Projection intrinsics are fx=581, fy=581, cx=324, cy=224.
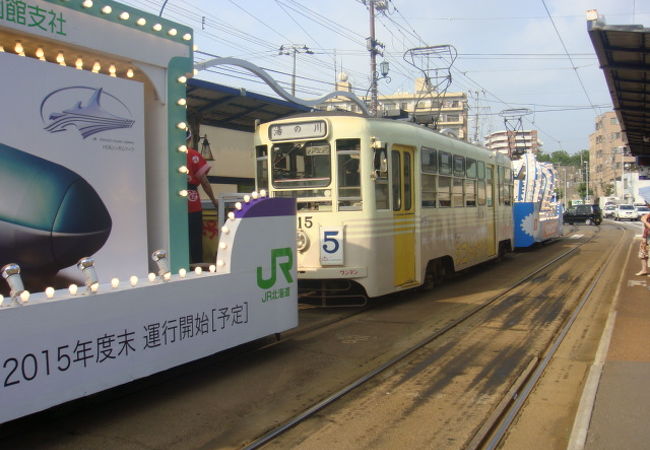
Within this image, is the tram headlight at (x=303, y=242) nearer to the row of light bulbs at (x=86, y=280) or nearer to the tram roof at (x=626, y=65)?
the row of light bulbs at (x=86, y=280)

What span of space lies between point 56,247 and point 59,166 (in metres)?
0.67

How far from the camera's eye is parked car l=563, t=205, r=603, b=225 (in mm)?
41625

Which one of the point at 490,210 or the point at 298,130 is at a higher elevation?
the point at 298,130

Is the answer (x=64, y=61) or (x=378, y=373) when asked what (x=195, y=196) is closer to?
(x=64, y=61)

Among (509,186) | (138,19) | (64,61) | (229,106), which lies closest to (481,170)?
(509,186)

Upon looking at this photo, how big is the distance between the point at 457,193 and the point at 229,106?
16.8ft

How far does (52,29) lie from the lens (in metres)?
4.68

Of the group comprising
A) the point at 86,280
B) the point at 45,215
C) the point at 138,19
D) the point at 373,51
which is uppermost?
the point at 373,51

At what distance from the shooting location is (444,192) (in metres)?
11.0

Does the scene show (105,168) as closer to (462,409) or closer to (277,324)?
(277,324)

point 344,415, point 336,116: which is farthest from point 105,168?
point 336,116

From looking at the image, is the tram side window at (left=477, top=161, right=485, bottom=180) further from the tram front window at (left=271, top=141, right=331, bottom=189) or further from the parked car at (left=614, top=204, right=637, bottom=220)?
the parked car at (left=614, top=204, right=637, bottom=220)

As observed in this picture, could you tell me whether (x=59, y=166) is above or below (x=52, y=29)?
below

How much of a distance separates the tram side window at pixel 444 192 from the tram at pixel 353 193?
0.53 meters
